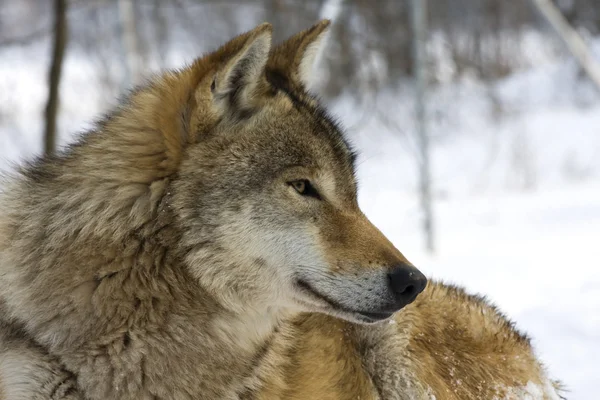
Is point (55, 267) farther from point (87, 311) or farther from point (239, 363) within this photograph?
point (239, 363)

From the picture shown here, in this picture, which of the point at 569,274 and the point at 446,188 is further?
the point at 446,188

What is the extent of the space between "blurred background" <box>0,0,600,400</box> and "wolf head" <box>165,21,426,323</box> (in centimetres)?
79

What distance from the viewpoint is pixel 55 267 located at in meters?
2.51

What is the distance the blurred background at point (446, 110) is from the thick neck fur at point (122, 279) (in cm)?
65

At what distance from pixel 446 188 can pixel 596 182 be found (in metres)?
2.76

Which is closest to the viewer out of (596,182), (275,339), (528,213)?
(275,339)

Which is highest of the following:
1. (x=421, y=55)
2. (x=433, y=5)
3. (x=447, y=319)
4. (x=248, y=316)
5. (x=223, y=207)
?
(x=433, y=5)

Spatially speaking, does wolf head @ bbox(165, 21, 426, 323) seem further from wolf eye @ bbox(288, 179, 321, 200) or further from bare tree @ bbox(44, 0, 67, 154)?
bare tree @ bbox(44, 0, 67, 154)

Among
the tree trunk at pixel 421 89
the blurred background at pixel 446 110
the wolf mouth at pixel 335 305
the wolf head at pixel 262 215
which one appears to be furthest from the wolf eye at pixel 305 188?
the tree trunk at pixel 421 89

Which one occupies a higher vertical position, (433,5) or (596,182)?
(433,5)

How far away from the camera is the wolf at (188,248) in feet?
8.06

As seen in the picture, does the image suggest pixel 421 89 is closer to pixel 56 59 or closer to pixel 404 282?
pixel 56 59

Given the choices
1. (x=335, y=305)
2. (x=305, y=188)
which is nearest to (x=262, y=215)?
(x=305, y=188)

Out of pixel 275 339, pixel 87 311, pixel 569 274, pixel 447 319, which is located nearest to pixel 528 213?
pixel 569 274
